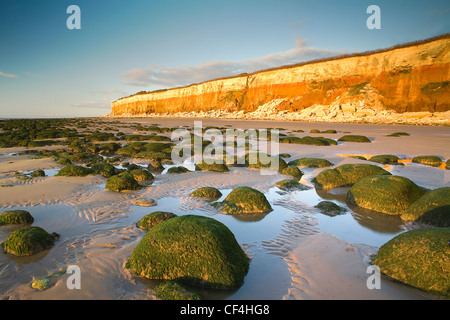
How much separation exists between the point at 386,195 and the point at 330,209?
1628 mm

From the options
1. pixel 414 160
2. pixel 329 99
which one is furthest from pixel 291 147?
pixel 329 99

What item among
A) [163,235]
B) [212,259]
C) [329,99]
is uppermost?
[329,99]

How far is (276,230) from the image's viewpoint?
588cm

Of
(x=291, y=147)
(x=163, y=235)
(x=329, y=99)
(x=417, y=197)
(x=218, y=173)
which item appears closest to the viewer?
(x=163, y=235)

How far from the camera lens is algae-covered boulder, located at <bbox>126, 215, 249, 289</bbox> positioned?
3.86 metres

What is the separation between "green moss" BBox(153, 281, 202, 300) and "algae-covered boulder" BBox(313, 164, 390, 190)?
23.5 ft

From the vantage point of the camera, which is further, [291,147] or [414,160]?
[291,147]

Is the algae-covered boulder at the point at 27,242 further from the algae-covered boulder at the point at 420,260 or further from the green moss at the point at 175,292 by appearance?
the algae-covered boulder at the point at 420,260

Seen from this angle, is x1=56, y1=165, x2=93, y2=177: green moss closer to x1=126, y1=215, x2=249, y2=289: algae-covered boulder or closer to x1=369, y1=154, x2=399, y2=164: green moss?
x1=126, y1=215, x2=249, y2=289: algae-covered boulder

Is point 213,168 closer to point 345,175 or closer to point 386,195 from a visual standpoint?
point 345,175

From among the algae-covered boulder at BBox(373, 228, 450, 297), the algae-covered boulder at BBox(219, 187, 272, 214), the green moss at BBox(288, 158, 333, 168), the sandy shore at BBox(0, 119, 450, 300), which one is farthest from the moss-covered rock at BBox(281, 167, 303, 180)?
the algae-covered boulder at BBox(373, 228, 450, 297)
